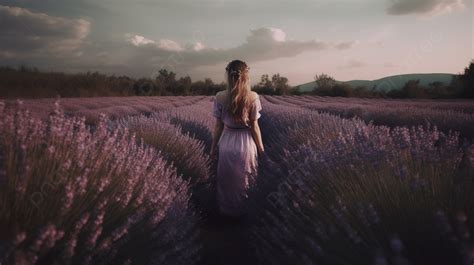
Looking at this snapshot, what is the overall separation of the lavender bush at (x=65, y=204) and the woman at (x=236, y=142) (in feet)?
6.72

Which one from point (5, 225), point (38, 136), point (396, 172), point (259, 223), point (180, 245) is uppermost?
point (38, 136)

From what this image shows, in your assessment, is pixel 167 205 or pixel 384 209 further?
pixel 167 205

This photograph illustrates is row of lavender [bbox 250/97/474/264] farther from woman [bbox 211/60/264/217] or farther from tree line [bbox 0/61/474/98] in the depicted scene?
tree line [bbox 0/61/474/98]

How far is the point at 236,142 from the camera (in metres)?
4.08

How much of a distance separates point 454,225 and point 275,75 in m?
76.4

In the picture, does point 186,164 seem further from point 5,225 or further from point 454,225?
point 454,225

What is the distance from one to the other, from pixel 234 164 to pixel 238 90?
2.63 feet

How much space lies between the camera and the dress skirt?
13.2 ft

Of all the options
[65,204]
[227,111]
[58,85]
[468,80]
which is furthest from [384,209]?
[468,80]

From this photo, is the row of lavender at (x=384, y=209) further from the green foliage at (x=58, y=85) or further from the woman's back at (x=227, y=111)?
the green foliage at (x=58, y=85)

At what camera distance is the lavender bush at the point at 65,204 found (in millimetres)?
1276

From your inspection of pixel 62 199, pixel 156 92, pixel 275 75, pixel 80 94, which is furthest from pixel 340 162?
pixel 275 75

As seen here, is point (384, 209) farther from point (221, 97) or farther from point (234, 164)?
point (221, 97)

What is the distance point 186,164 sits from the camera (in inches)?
165
